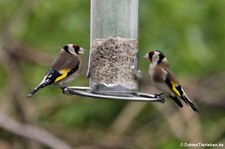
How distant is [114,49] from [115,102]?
257cm

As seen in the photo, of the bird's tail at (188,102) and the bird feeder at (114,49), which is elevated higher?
the bird feeder at (114,49)

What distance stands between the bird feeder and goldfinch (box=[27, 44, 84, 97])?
0.19 m

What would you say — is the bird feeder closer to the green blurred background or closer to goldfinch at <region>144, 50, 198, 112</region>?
goldfinch at <region>144, 50, 198, 112</region>

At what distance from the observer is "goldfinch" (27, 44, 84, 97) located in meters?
6.16

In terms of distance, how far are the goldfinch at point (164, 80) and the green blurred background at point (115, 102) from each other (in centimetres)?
214

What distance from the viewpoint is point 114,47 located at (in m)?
6.51

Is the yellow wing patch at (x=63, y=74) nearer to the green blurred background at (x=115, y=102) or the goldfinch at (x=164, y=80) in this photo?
the goldfinch at (x=164, y=80)

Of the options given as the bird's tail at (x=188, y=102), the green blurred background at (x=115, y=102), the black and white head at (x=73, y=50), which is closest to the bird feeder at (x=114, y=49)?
the black and white head at (x=73, y=50)

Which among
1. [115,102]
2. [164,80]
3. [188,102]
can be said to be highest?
[164,80]

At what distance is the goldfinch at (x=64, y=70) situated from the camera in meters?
6.16

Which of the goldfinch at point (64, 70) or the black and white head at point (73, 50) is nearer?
the goldfinch at point (64, 70)

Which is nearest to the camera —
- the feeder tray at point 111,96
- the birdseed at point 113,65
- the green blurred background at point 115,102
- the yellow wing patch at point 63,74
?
the feeder tray at point 111,96

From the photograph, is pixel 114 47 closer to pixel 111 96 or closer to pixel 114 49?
pixel 114 49

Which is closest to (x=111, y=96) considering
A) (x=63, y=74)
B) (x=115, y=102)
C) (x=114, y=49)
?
(x=63, y=74)
